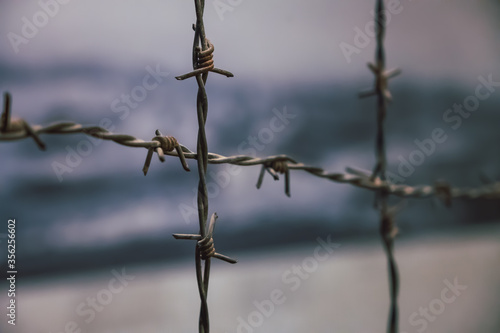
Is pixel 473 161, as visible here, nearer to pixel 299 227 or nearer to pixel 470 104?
pixel 470 104

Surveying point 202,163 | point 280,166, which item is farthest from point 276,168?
point 202,163

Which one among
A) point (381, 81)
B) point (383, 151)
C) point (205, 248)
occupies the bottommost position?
point (205, 248)

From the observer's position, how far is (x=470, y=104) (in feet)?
12.8

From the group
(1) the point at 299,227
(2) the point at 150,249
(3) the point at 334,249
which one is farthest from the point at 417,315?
(2) the point at 150,249

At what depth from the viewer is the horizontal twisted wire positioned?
1.65 feet

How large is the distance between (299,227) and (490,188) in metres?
2.80

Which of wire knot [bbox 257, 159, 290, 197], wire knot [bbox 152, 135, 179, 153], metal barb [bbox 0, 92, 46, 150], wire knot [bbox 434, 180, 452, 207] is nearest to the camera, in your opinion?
metal barb [bbox 0, 92, 46, 150]

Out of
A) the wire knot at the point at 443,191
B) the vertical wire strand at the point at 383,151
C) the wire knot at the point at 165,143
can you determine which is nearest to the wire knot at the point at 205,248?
the wire knot at the point at 165,143

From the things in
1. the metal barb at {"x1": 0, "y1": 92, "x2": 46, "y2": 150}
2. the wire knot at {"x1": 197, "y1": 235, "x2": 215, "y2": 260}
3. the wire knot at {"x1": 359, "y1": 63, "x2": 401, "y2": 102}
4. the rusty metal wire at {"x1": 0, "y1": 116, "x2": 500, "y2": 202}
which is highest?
the wire knot at {"x1": 359, "y1": 63, "x2": 401, "y2": 102}

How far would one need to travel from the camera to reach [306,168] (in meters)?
0.73

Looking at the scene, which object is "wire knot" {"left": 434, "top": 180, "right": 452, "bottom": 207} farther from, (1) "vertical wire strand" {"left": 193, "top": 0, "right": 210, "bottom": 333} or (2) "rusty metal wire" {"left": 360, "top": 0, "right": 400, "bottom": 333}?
(1) "vertical wire strand" {"left": 193, "top": 0, "right": 210, "bottom": 333}

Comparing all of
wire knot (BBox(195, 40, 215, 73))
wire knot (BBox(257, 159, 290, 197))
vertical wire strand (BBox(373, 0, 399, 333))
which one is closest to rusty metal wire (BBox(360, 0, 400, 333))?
vertical wire strand (BBox(373, 0, 399, 333))

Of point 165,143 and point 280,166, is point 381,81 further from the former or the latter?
point 165,143

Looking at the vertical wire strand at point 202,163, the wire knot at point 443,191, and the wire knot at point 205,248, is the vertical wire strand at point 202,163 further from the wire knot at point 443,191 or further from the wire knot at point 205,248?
the wire knot at point 443,191
